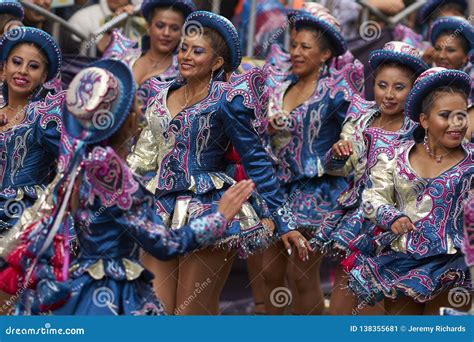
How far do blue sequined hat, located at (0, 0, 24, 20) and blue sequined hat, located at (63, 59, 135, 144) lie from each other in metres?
3.36

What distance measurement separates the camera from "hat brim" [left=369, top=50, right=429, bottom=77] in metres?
9.16

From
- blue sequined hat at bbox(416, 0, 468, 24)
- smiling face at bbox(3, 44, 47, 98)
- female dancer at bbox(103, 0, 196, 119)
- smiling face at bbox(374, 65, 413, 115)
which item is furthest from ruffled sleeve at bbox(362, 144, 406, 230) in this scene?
blue sequined hat at bbox(416, 0, 468, 24)

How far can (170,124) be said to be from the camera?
8.46 m

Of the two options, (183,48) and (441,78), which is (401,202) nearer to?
(441,78)

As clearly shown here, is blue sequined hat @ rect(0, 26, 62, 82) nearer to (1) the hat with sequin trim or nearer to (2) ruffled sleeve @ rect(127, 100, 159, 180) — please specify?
(2) ruffled sleeve @ rect(127, 100, 159, 180)

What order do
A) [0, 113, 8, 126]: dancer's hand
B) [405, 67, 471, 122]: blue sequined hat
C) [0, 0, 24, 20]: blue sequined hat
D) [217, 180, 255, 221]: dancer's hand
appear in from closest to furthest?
[217, 180, 255, 221]: dancer's hand → [405, 67, 471, 122]: blue sequined hat → [0, 113, 8, 126]: dancer's hand → [0, 0, 24, 20]: blue sequined hat

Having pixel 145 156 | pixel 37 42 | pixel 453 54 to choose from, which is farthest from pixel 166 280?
pixel 453 54

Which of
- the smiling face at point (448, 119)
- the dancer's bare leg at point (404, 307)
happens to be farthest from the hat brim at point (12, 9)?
the dancer's bare leg at point (404, 307)

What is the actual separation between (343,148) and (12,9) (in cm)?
245

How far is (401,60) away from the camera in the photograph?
9.22 m

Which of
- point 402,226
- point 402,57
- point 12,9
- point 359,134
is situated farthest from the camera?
point 12,9

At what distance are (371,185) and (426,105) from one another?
0.53 meters

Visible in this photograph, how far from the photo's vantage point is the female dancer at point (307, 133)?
386 inches

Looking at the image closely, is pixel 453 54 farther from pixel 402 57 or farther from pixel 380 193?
pixel 380 193
